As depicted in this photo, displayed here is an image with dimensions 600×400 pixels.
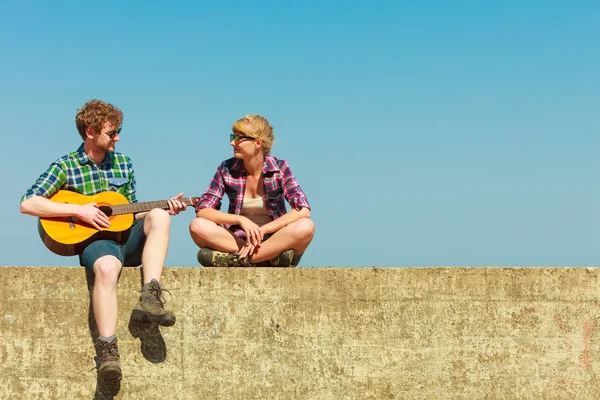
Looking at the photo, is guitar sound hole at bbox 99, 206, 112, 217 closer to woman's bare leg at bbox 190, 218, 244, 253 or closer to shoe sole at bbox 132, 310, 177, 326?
woman's bare leg at bbox 190, 218, 244, 253

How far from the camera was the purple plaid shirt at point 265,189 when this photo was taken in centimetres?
542

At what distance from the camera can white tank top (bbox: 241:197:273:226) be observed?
5.49 metres

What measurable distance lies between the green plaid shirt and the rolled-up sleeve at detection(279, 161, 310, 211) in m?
1.13

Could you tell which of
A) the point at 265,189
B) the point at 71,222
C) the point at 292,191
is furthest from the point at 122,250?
the point at 292,191

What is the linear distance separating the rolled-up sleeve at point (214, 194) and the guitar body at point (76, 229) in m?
0.53

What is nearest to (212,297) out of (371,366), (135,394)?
(135,394)

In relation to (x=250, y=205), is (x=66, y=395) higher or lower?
lower

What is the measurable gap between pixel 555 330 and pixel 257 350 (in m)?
2.10

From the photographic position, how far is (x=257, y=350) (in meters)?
5.18

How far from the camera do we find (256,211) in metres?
5.51

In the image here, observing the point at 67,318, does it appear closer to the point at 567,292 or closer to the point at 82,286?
the point at 82,286

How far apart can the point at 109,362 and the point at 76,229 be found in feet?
3.16

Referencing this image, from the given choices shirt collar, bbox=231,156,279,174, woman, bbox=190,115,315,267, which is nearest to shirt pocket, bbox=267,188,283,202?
woman, bbox=190,115,315,267

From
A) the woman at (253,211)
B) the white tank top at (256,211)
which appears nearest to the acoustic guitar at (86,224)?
the woman at (253,211)
